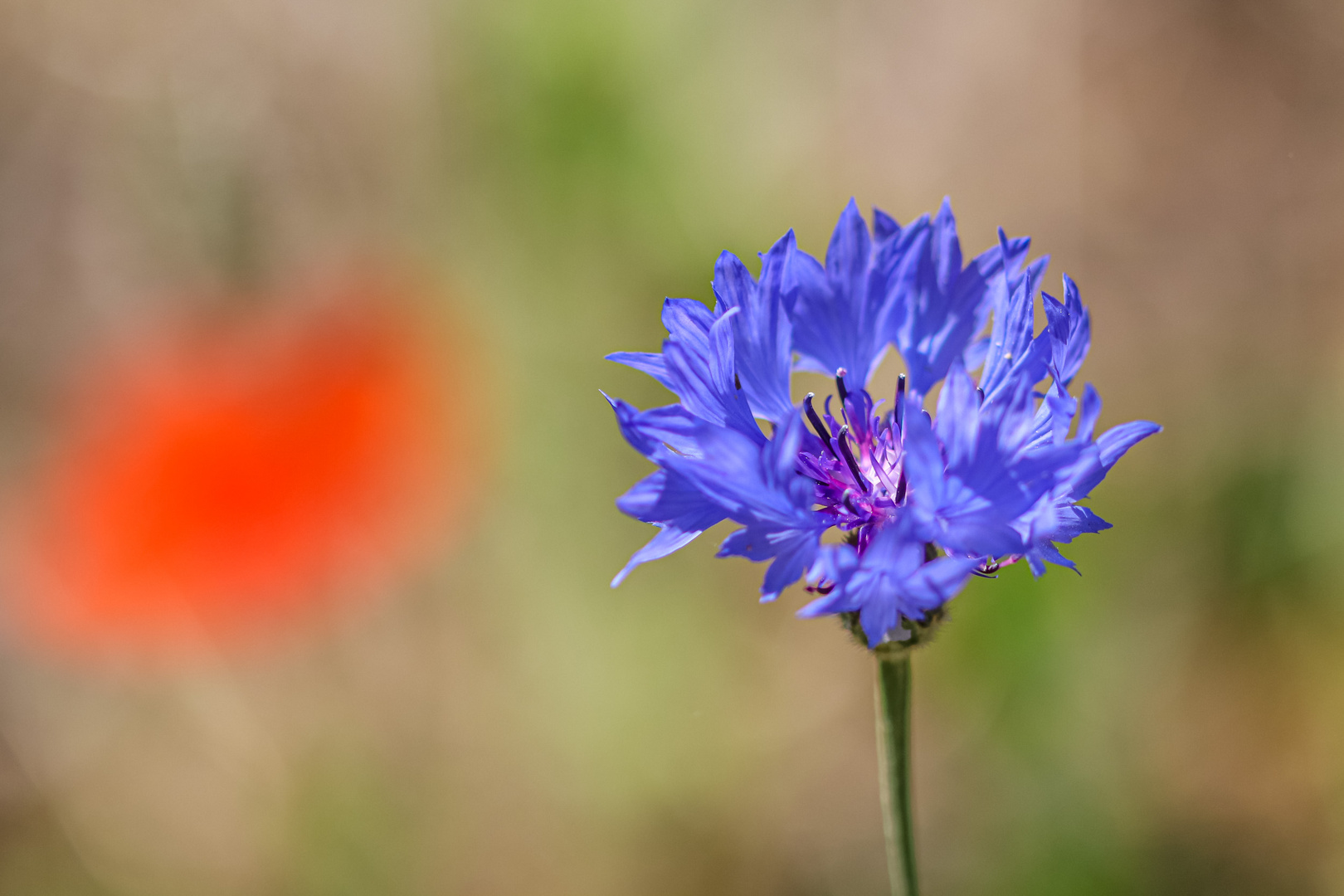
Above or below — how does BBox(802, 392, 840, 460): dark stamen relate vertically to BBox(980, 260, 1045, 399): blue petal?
below

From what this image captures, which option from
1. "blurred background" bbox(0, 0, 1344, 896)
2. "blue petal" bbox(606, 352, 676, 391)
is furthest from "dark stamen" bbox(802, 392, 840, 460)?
"blurred background" bbox(0, 0, 1344, 896)

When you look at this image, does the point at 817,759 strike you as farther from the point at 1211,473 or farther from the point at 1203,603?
the point at 1211,473

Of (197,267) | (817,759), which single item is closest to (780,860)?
(817,759)

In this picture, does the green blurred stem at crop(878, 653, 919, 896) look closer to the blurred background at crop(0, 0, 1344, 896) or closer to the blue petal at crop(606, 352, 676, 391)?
the blue petal at crop(606, 352, 676, 391)

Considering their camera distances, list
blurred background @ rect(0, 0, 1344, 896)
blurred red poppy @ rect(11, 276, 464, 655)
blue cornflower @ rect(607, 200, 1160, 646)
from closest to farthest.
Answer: blue cornflower @ rect(607, 200, 1160, 646)
blurred background @ rect(0, 0, 1344, 896)
blurred red poppy @ rect(11, 276, 464, 655)

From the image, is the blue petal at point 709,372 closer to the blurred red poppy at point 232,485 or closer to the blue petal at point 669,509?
the blue petal at point 669,509
